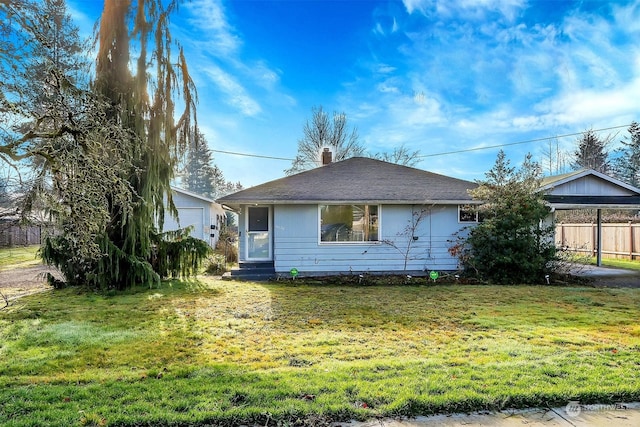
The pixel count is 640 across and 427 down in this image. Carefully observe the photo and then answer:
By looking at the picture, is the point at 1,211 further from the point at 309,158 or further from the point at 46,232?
the point at 309,158

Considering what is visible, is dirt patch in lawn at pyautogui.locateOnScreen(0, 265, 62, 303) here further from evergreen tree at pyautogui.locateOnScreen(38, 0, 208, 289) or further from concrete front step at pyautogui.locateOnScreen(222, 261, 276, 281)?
concrete front step at pyautogui.locateOnScreen(222, 261, 276, 281)

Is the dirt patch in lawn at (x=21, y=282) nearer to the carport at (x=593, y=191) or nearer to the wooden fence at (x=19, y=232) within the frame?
the wooden fence at (x=19, y=232)

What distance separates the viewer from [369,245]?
36.4 feet

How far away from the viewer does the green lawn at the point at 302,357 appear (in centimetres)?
280

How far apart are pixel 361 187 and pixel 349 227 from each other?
149 centimetres

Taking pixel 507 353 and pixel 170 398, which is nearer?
pixel 170 398


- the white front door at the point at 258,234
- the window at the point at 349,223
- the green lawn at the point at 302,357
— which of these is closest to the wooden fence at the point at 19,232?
the green lawn at the point at 302,357

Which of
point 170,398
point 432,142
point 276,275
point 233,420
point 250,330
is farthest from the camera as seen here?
point 432,142

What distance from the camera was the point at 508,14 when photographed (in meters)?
11.4

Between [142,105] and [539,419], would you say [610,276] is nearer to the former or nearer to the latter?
[539,419]

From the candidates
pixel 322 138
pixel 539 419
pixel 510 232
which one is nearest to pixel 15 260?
pixel 539 419

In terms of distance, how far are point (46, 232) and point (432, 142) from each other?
24.2 meters

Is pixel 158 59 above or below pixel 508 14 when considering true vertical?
below

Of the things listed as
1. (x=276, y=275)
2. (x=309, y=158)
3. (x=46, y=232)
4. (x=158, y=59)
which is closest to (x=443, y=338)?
(x=46, y=232)
